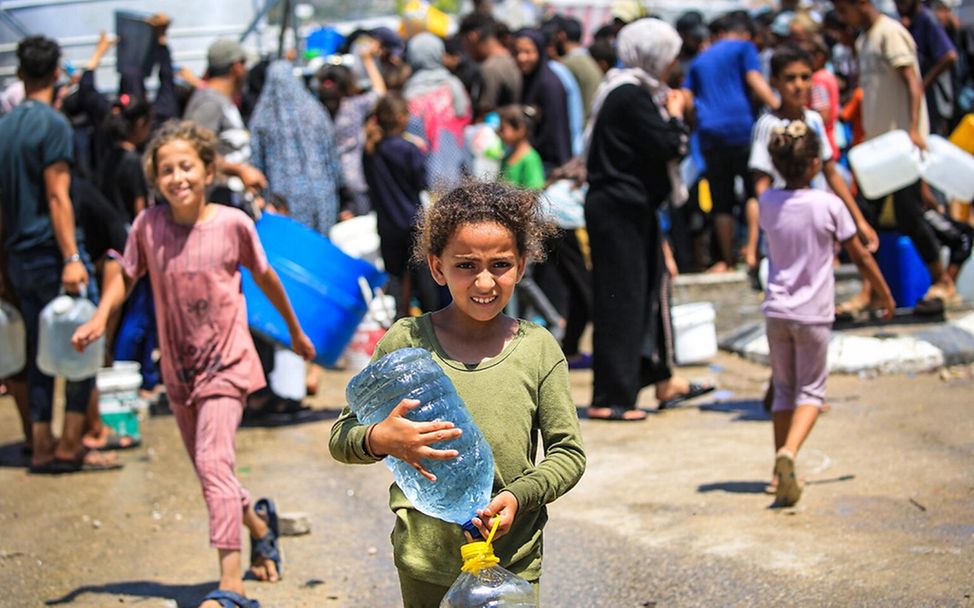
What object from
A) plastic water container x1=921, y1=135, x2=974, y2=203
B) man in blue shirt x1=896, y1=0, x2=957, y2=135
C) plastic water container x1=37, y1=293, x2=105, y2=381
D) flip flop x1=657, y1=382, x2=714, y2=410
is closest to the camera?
plastic water container x1=37, y1=293, x2=105, y2=381

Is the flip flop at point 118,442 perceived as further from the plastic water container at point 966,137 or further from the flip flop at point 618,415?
the plastic water container at point 966,137

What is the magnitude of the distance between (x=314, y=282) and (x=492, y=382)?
4.71 meters

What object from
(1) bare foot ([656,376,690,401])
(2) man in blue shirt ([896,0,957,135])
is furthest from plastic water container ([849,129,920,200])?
(1) bare foot ([656,376,690,401])

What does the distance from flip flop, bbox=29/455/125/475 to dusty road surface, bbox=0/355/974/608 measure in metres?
0.09

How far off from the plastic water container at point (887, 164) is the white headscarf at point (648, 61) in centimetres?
204

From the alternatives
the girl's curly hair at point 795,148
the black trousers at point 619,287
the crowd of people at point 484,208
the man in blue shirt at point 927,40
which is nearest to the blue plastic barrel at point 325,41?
the crowd of people at point 484,208

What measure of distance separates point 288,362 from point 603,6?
1122cm

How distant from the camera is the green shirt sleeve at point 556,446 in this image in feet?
9.55

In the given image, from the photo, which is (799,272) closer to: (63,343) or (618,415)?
(618,415)

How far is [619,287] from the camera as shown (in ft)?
24.3

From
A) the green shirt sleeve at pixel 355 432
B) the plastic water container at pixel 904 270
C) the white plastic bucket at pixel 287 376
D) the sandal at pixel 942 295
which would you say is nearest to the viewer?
the green shirt sleeve at pixel 355 432

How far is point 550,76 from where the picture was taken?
11.3 meters

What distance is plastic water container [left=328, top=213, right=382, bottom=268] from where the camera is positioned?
10305 mm

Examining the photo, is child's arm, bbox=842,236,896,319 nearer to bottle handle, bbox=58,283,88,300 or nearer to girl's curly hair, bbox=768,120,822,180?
girl's curly hair, bbox=768,120,822,180
